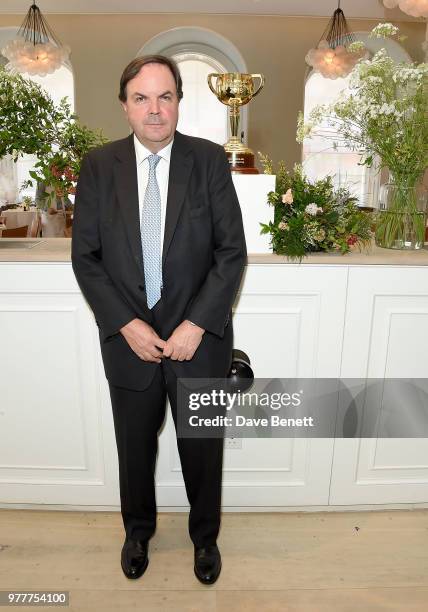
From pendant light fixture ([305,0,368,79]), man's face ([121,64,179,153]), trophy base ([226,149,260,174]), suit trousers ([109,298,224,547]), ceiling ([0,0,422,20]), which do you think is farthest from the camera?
ceiling ([0,0,422,20])

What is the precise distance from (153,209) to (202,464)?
94cm

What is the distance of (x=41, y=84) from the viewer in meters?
7.84

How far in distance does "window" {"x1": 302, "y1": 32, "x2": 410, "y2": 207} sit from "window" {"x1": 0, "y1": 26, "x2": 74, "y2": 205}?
3533mm

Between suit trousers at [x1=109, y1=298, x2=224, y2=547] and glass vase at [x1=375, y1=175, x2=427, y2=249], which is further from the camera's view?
glass vase at [x1=375, y1=175, x2=427, y2=249]

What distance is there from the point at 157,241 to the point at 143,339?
12.6 inches

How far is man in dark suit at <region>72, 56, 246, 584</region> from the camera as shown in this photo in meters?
1.69

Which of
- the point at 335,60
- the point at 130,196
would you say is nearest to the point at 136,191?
the point at 130,196

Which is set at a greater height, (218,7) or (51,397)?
(218,7)

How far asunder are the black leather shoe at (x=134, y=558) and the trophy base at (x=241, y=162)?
1.52 m

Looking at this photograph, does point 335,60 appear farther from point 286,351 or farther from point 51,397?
point 51,397

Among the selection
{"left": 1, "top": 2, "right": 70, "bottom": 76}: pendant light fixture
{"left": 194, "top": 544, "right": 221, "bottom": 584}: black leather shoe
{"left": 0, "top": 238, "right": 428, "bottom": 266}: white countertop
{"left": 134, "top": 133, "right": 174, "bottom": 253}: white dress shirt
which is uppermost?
{"left": 1, "top": 2, "right": 70, "bottom": 76}: pendant light fixture

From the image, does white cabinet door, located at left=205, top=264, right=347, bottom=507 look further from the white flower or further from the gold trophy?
the gold trophy

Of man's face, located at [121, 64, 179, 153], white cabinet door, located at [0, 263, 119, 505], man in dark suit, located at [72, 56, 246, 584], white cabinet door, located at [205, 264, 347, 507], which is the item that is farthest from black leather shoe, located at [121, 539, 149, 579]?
man's face, located at [121, 64, 179, 153]

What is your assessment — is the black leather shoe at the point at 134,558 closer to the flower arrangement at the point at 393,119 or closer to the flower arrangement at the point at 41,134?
the flower arrangement at the point at 41,134
